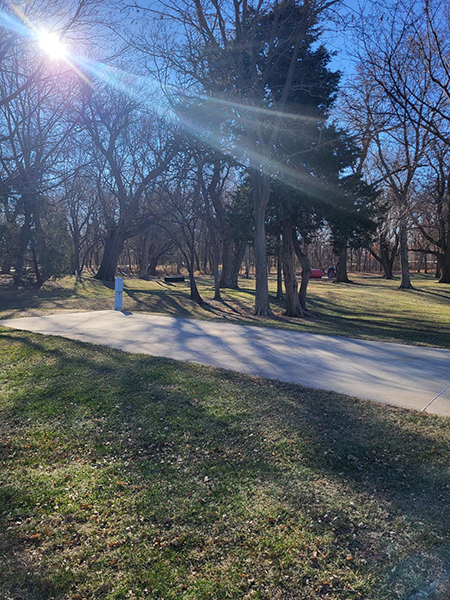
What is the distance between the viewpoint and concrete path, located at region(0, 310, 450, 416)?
5773mm

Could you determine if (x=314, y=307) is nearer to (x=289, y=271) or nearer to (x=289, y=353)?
(x=289, y=271)

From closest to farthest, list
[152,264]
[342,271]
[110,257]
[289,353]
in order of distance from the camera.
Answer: [289,353]
[110,257]
[342,271]
[152,264]

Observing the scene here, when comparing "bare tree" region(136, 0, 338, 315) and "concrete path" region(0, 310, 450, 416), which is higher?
"bare tree" region(136, 0, 338, 315)

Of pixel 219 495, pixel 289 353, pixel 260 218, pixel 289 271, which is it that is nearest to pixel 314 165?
pixel 260 218

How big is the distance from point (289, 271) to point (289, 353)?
10.2m

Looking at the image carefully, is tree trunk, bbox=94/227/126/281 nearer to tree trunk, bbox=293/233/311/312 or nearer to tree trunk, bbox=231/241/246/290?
tree trunk, bbox=231/241/246/290

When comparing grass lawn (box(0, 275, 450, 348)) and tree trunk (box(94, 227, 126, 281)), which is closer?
grass lawn (box(0, 275, 450, 348))

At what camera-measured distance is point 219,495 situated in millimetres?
3367

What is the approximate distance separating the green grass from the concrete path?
27.6 inches

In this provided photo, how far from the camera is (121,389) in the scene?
5.61 metres

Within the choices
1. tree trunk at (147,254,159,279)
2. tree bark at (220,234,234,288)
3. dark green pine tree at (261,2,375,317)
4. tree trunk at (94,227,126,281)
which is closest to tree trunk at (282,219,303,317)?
dark green pine tree at (261,2,375,317)

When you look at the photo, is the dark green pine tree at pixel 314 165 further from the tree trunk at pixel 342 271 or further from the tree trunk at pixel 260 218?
the tree trunk at pixel 342 271

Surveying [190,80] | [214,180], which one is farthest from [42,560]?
[214,180]

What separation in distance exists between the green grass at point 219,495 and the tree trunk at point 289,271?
40.2ft
